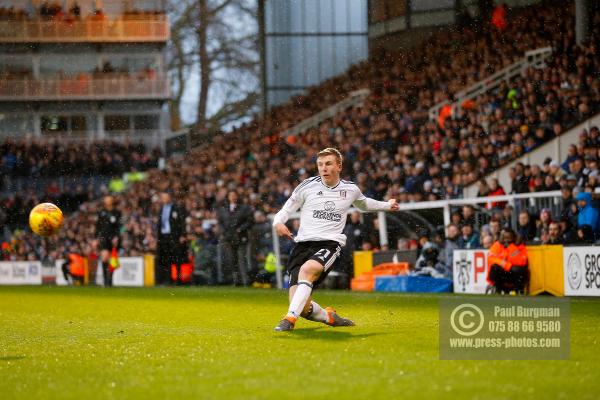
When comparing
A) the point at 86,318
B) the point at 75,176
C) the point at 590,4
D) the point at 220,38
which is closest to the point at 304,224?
the point at 86,318

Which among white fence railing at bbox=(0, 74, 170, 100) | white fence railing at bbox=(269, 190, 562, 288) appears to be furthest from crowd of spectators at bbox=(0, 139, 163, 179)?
white fence railing at bbox=(269, 190, 562, 288)

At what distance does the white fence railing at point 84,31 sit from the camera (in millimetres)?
55219

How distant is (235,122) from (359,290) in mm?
37520

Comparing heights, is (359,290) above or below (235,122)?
below

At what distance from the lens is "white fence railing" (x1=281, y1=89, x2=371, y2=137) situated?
1491 inches

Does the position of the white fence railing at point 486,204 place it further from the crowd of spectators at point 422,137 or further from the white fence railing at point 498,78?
the white fence railing at point 498,78

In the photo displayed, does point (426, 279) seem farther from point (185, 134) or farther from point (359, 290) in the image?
point (185, 134)

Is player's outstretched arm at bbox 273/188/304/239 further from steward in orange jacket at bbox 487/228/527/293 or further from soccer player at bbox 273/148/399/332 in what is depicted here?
steward in orange jacket at bbox 487/228/527/293

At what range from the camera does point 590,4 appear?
27.0 m

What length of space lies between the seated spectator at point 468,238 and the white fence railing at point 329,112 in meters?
17.7

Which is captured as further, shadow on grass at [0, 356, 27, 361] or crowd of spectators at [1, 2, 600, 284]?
crowd of spectators at [1, 2, 600, 284]

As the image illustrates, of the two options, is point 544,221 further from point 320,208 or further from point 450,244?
point 320,208

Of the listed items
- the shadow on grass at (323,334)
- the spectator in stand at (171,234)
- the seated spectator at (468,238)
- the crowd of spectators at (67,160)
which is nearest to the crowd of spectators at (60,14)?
the crowd of spectators at (67,160)

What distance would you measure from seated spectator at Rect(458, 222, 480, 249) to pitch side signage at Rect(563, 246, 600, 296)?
10.3ft
